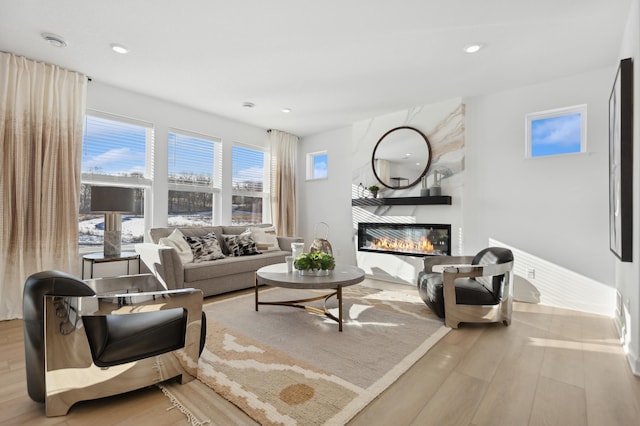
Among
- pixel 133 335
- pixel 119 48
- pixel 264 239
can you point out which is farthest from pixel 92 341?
pixel 264 239

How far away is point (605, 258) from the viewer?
3365mm

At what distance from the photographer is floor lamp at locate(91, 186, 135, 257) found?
344 centimetres

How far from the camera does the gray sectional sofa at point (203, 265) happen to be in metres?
3.46

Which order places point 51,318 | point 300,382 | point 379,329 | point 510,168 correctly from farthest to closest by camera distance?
point 510,168, point 379,329, point 300,382, point 51,318

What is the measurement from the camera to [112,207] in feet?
Answer: 11.4

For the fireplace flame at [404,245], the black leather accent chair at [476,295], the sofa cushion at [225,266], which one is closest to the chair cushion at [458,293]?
the black leather accent chair at [476,295]

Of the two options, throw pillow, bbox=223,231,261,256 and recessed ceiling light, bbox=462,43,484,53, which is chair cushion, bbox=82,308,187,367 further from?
recessed ceiling light, bbox=462,43,484,53

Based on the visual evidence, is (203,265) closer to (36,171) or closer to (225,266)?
(225,266)

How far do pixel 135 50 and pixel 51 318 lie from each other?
2687 mm

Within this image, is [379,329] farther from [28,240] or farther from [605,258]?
[28,240]

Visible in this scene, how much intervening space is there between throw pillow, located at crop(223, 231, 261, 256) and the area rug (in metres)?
1.00

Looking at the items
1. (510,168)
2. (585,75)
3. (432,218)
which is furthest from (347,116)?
(585,75)

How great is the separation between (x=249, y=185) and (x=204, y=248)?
1.97 m

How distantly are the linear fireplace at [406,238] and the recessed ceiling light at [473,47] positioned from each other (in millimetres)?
2253
